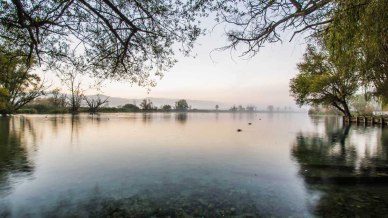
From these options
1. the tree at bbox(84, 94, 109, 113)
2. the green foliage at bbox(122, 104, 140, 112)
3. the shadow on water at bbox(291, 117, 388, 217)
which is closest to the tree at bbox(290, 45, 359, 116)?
the shadow on water at bbox(291, 117, 388, 217)

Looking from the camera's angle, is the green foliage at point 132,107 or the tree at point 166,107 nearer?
the green foliage at point 132,107

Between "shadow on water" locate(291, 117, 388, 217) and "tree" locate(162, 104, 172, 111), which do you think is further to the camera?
"tree" locate(162, 104, 172, 111)

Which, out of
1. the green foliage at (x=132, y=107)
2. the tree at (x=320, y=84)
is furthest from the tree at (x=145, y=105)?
the tree at (x=320, y=84)

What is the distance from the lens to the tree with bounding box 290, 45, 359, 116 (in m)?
37.2

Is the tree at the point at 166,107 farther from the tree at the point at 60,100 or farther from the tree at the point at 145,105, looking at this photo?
the tree at the point at 60,100

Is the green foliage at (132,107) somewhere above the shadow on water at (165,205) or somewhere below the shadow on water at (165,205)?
above

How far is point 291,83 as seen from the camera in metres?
44.6

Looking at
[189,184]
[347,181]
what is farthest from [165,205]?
[347,181]

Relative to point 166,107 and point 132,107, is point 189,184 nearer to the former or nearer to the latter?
point 132,107

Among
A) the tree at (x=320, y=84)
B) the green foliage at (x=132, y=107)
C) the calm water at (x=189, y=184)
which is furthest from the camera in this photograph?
the green foliage at (x=132, y=107)

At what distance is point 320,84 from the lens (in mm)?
37250

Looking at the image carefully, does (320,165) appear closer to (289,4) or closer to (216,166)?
(216,166)

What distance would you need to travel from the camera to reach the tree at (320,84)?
122 ft

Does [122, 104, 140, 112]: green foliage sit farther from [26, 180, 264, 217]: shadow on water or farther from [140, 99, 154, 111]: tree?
[26, 180, 264, 217]: shadow on water
